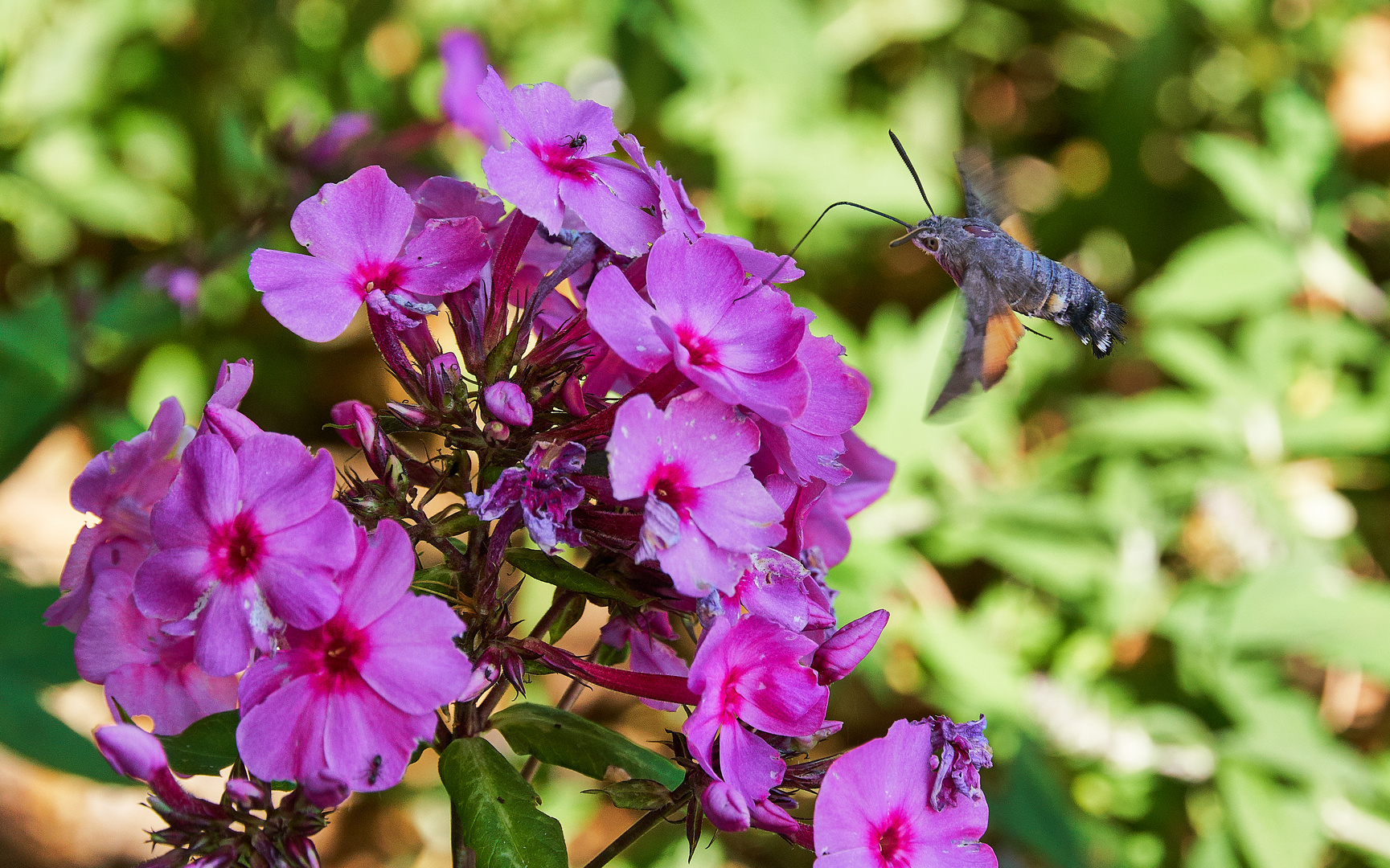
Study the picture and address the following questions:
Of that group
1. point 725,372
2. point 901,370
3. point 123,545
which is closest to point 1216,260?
point 901,370

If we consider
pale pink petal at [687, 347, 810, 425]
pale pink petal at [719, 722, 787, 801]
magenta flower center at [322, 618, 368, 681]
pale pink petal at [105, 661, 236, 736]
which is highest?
pale pink petal at [687, 347, 810, 425]

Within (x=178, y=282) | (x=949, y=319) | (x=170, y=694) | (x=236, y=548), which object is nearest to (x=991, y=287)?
(x=236, y=548)

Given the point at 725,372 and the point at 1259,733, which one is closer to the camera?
the point at 725,372

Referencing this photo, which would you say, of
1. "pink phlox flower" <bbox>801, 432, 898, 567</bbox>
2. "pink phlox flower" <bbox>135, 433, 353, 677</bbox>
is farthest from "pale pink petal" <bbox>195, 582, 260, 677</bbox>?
"pink phlox flower" <bbox>801, 432, 898, 567</bbox>

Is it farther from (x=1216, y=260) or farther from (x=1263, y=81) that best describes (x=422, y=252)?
(x=1263, y=81)

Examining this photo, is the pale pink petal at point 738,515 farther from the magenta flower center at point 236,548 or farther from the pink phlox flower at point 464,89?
the pink phlox flower at point 464,89

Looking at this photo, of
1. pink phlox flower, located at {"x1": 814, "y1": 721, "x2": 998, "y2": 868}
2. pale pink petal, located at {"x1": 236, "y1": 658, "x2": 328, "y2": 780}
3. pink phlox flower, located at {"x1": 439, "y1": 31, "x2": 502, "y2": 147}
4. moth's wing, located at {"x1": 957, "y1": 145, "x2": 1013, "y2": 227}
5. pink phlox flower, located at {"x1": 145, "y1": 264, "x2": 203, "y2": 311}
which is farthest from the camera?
pink phlox flower, located at {"x1": 439, "y1": 31, "x2": 502, "y2": 147}

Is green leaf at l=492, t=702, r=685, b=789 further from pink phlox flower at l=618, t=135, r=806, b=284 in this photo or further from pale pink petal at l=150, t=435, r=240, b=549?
pink phlox flower at l=618, t=135, r=806, b=284
